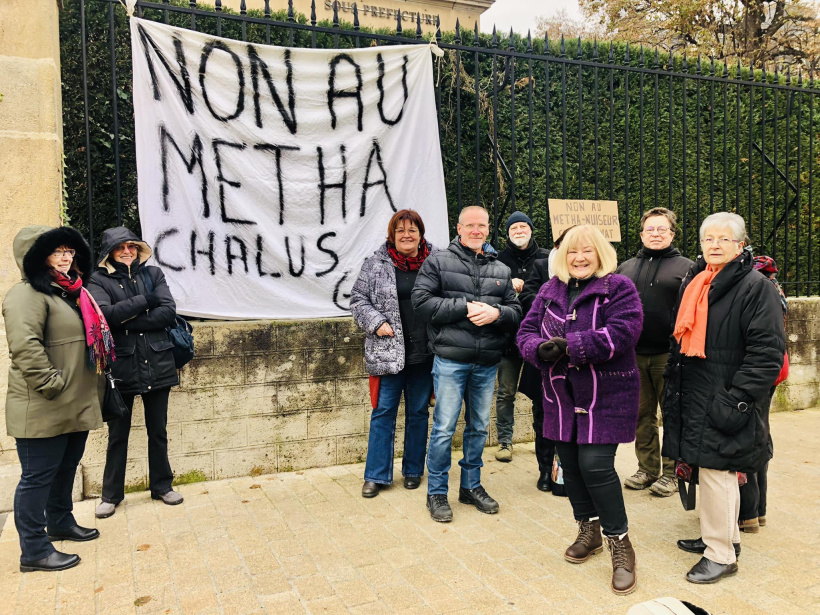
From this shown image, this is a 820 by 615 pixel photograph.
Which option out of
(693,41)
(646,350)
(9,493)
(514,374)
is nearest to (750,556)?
(646,350)

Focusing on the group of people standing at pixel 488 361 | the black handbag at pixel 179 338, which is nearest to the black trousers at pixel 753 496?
the group of people standing at pixel 488 361

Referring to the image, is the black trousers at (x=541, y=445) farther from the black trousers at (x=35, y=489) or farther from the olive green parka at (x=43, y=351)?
the black trousers at (x=35, y=489)

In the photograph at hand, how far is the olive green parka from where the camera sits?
3303mm

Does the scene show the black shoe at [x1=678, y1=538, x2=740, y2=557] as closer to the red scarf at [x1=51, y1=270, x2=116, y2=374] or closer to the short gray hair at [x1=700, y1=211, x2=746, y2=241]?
the short gray hair at [x1=700, y1=211, x2=746, y2=241]

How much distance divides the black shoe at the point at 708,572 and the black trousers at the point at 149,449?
321 cm

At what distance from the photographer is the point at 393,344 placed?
438cm

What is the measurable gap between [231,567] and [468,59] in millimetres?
4973

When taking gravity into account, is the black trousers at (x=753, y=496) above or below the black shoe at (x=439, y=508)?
above

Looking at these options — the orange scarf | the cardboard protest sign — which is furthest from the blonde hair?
the cardboard protest sign

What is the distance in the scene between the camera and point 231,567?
3408 mm

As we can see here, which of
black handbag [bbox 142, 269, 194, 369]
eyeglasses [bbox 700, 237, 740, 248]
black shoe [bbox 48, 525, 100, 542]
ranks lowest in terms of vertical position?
black shoe [bbox 48, 525, 100, 542]

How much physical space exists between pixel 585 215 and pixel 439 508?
9.69 ft

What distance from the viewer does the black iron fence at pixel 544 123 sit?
16.3ft

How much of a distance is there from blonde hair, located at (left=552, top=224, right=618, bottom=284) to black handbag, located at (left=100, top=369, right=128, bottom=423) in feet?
8.50
